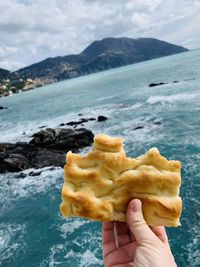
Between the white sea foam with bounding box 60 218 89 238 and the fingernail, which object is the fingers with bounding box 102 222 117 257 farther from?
the white sea foam with bounding box 60 218 89 238

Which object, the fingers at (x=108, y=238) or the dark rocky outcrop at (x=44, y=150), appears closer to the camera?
the fingers at (x=108, y=238)

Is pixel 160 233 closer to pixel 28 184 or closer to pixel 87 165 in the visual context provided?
pixel 87 165

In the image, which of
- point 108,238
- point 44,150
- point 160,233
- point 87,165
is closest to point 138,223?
point 160,233

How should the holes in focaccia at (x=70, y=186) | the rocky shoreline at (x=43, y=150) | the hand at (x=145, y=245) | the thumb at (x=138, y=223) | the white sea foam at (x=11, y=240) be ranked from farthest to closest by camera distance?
1. the rocky shoreline at (x=43, y=150)
2. the white sea foam at (x=11, y=240)
3. the holes in focaccia at (x=70, y=186)
4. the thumb at (x=138, y=223)
5. the hand at (x=145, y=245)

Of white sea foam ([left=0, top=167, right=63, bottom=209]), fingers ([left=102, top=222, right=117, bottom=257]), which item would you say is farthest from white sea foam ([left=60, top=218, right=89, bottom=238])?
fingers ([left=102, top=222, right=117, bottom=257])

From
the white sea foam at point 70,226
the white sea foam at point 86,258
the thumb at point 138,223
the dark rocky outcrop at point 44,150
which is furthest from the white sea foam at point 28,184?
the thumb at point 138,223

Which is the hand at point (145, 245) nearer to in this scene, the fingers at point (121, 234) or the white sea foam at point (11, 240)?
the fingers at point (121, 234)
